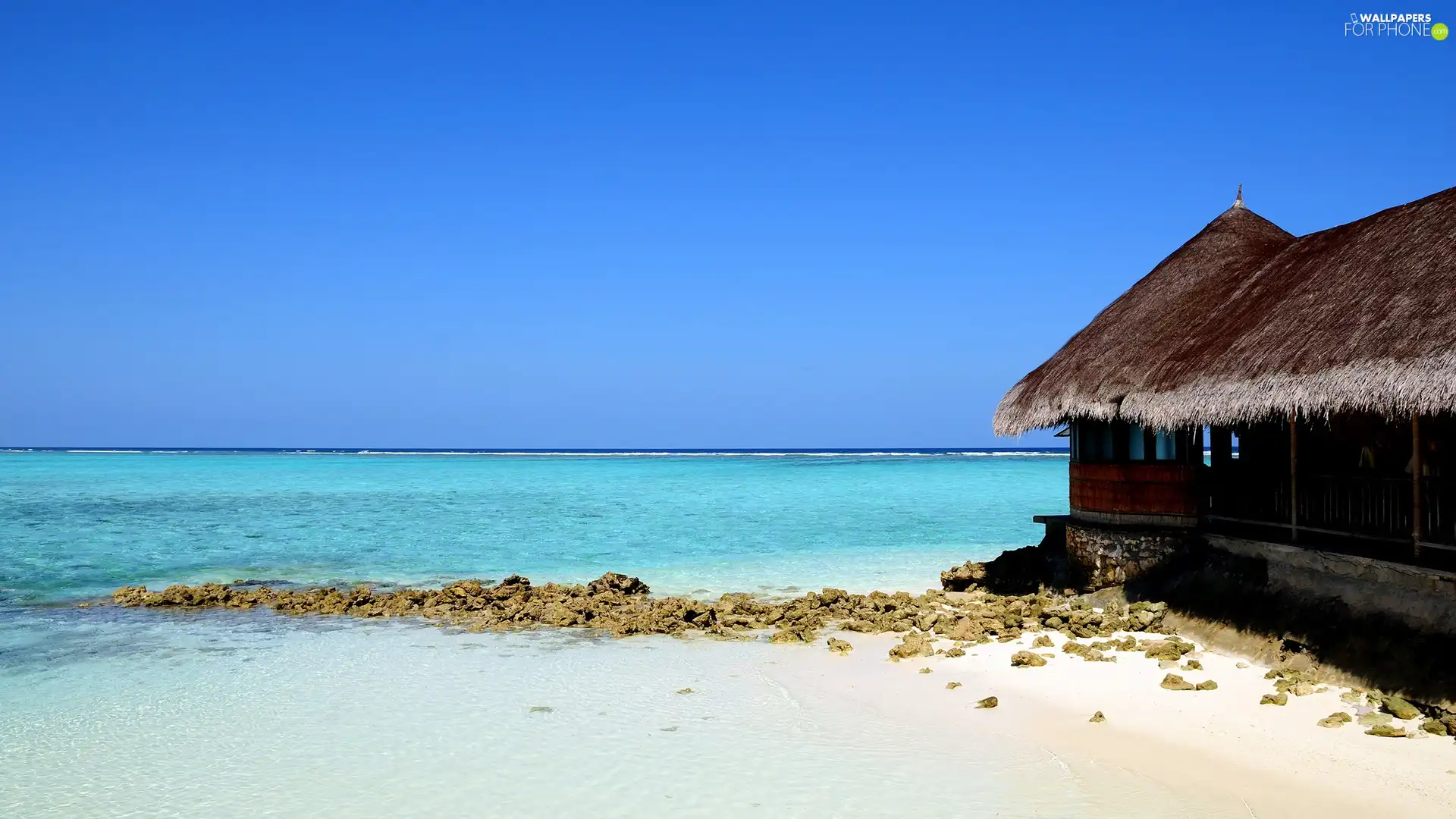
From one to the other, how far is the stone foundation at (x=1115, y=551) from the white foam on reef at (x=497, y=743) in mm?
3944

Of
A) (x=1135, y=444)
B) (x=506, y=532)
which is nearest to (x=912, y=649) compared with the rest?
(x=1135, y=444)

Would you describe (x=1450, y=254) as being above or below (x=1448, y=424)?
above

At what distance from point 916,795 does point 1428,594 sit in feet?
15.2

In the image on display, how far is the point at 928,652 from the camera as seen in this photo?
418 inches

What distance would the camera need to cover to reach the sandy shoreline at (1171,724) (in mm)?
6348

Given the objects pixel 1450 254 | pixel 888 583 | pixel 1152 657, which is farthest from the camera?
pixel 888 583

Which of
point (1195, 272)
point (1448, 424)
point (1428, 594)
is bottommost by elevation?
point (1428, 594)

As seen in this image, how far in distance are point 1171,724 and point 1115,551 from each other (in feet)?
16.4

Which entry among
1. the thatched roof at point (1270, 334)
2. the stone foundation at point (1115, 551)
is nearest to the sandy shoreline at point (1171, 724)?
the stone foundation at point (1115, 551)

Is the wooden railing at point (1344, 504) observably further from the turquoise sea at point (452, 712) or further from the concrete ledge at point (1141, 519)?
the turquoise sea at point (452, 712)

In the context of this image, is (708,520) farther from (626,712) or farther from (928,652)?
(626,712)

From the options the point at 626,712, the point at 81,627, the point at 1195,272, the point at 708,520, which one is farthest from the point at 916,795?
the point at 708,520

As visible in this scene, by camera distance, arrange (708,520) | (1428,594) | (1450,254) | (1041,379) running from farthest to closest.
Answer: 1. (708,520)
2. (1041,379)
3. (1450,254)
4. (1428,594)

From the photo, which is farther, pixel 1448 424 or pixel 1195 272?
pixel 1195 272
